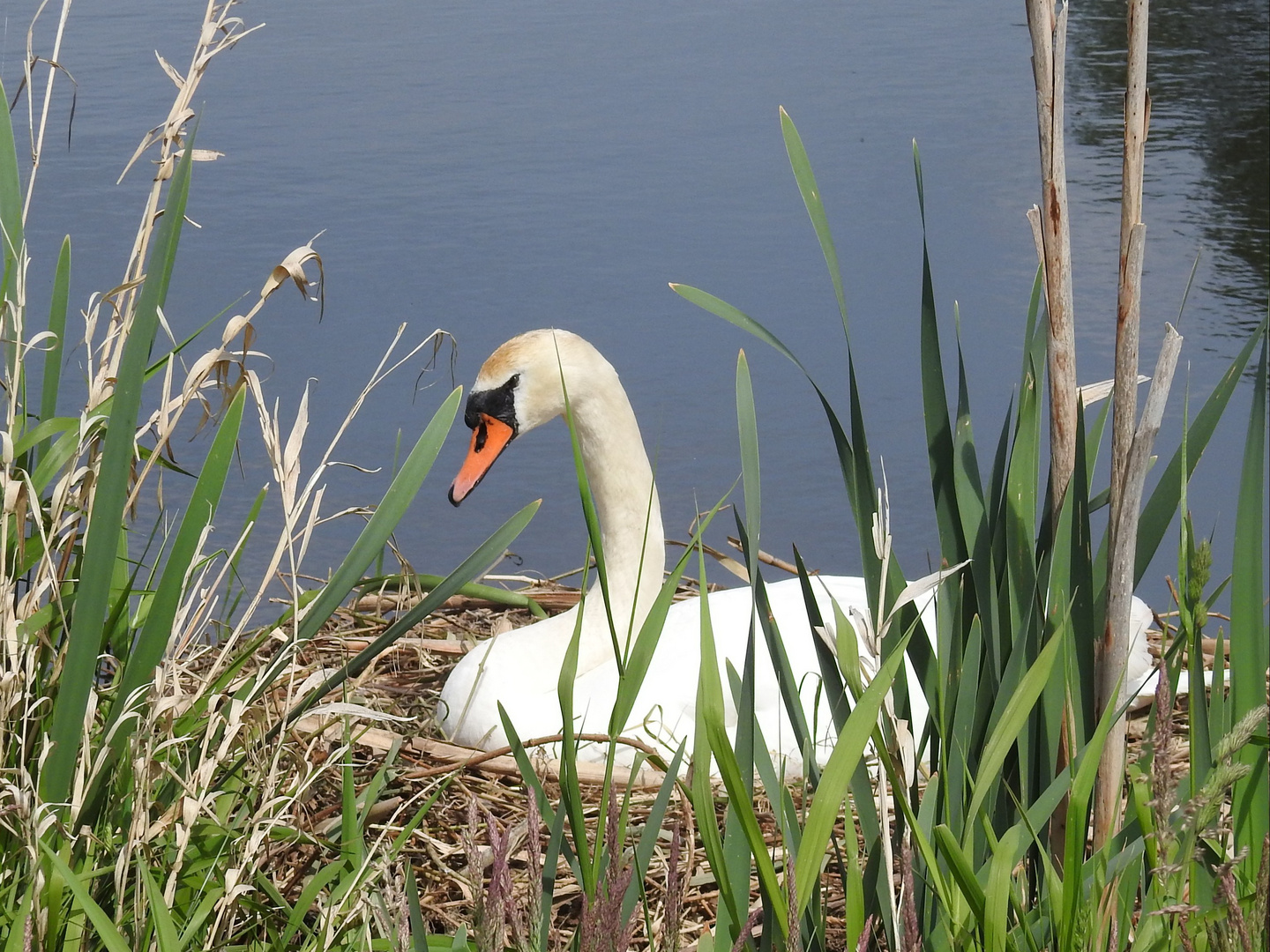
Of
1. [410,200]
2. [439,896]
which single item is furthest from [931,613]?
[410,200]

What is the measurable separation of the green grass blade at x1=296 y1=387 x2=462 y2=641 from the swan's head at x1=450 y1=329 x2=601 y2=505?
90 cm

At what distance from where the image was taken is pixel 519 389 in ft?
6.85

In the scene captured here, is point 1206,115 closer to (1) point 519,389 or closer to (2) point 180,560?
(1) point 519,389

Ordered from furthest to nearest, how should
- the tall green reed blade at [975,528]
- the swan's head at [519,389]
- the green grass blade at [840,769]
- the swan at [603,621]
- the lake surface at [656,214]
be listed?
the lake surface at [656,214], the swan's head at [519,389], the swan at [603,621], the tall green reed blade at [975,528], the green grass blade at [840,769]

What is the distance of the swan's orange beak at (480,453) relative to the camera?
2143 millimetres

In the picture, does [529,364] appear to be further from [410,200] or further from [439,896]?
[410,200]

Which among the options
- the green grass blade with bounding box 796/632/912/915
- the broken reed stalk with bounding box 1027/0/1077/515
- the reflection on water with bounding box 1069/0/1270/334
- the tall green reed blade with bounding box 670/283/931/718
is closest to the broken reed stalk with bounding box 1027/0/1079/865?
the broken reed stalk with bounding box 1027/0/1077/515

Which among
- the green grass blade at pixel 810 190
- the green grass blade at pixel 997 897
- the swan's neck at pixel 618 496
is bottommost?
the swan's neck at pixel 618 496

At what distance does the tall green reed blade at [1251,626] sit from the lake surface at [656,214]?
1775 mm

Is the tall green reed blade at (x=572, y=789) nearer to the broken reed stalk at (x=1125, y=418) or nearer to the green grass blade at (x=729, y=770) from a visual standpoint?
the green grass blade at (x=729, y=770)

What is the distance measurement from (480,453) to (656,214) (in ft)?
5.97

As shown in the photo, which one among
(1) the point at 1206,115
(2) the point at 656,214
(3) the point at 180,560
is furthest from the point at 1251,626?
(1) the point at 1206,115

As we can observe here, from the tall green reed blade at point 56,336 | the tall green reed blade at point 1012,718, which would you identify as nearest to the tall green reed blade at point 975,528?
the tall green reed blade at point 1012,718

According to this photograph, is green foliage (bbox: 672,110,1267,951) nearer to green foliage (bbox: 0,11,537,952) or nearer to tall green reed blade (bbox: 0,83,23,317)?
green foliage (bbox: 0,11,537,952)
